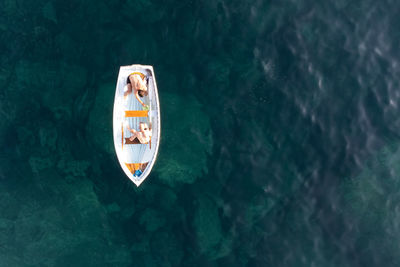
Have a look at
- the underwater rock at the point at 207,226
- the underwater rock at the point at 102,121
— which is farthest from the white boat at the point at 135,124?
the underwater rock at the point at 207,226

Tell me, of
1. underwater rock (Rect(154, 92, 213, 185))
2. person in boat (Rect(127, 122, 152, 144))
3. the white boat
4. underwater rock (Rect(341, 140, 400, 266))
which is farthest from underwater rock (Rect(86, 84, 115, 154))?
underwater rock (Rect(341, 140, 400, 266))

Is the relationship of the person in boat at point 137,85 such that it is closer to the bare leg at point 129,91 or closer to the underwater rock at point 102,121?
the bare leg at point 129,91

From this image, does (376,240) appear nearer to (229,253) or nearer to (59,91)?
(229,253)

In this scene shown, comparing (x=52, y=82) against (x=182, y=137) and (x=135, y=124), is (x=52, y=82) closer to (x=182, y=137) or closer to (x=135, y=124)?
(x=135, y=124)

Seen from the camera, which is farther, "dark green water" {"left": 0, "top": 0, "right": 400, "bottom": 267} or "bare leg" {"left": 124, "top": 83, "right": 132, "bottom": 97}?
"dark green water" {"left": 0, "top": 0, "right": 400, "bottom": 267}

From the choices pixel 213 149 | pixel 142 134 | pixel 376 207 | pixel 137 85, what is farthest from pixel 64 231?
pixel 376 207

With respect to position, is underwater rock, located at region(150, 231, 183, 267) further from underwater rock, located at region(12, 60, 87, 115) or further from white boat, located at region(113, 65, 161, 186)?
underwater rock, located at region(12, 60, 87, 115)

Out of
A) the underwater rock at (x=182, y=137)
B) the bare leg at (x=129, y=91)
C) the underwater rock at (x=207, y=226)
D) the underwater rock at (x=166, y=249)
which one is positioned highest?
the bare leg at (x=129, y=91)
